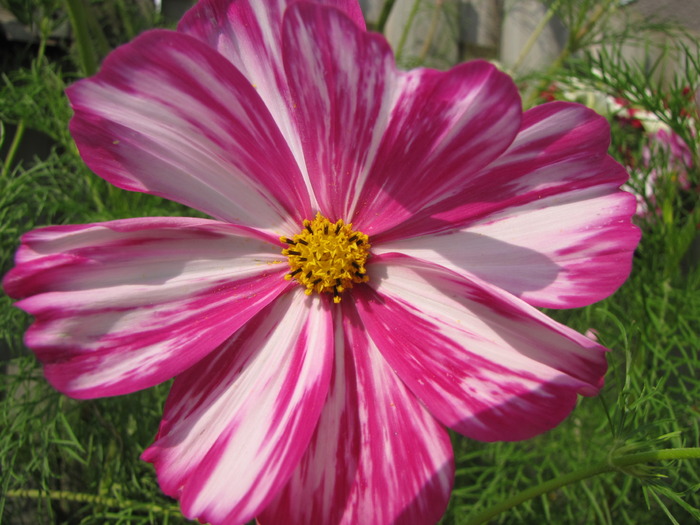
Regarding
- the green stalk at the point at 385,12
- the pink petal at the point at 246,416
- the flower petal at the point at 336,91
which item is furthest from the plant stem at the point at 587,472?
the green stalk at the point at 385,12

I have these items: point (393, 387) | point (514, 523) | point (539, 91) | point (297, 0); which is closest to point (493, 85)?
point (297, 0)

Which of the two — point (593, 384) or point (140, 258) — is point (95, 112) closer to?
point (140, 258)

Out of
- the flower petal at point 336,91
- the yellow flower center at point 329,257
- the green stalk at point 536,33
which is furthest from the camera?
the green stalk at point 536,33

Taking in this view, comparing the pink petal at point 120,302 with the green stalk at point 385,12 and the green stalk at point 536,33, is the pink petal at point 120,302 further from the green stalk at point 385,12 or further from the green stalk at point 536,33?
the green stalk at point 536,33

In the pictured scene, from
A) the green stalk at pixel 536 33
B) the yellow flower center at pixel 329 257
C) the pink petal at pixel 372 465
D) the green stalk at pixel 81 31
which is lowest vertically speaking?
the pink petal at pixel 372 465

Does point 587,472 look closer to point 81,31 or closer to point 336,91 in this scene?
point 336,91

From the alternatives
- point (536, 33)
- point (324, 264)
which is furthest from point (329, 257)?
point (536, 33)
